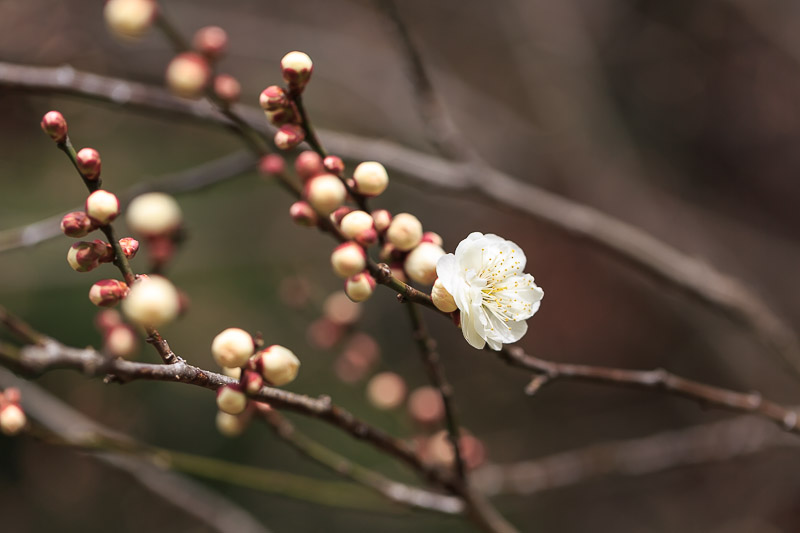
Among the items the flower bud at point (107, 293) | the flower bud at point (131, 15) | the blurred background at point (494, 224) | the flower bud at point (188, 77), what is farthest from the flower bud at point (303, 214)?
the blurred background at point (494, 224)

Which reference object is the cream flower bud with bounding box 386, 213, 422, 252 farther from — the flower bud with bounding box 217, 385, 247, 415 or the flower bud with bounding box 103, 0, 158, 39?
the flower bud with bounding box 103, 0, 158, 39

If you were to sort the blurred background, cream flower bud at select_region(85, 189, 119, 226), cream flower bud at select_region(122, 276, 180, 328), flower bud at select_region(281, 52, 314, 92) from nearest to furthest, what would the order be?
cream flower bud at select_region(122, 276, 180, 328)
cream flower bud at select_region(85, 189, 119, 226)
flower bud at select_region(281, 52, 314, 92)
the blurred background

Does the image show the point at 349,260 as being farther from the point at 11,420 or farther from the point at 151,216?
the point at 11,420

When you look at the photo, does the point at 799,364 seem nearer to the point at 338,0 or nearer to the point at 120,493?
the point at 120,493

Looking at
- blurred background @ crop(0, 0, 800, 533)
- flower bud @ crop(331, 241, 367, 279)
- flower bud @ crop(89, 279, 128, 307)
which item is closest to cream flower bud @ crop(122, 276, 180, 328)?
flower bud @ crop(89, 279, 128, 307)

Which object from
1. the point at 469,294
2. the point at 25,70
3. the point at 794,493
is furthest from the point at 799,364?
the point at 25,70

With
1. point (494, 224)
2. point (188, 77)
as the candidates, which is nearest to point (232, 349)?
point (188, 77)
